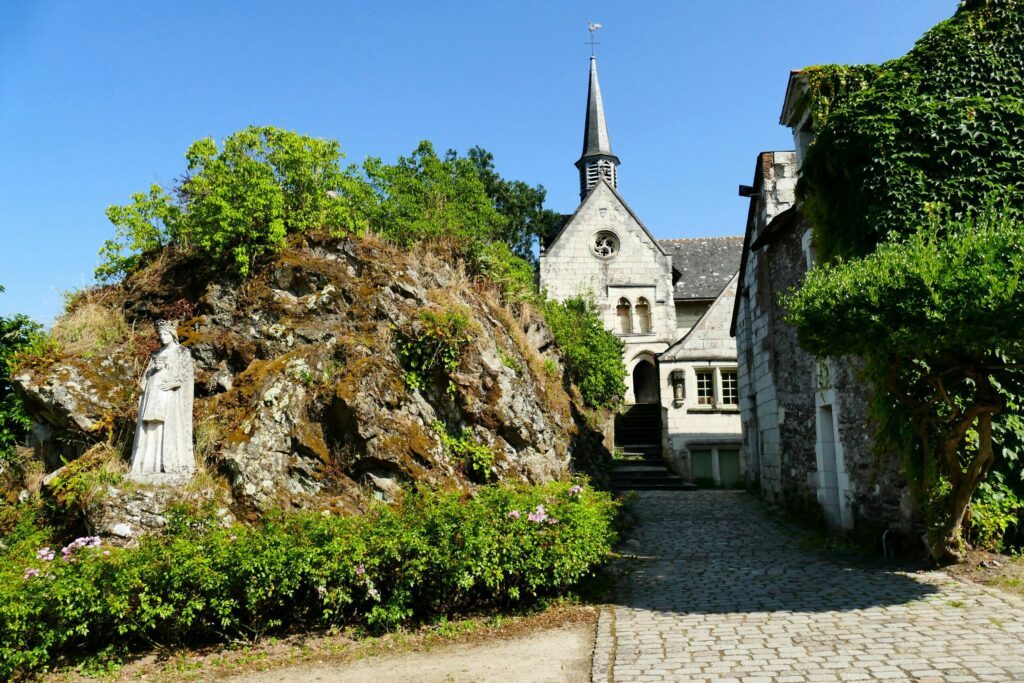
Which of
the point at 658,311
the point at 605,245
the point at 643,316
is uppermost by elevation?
the point at 605,245

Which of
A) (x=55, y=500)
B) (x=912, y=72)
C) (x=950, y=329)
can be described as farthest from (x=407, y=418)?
(x=912, y=72)

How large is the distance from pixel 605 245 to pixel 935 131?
72.7 feet

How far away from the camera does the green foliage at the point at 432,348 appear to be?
1014 cm

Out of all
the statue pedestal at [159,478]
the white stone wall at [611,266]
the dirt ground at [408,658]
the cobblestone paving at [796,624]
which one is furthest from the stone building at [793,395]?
the white stone wall at [611,266]

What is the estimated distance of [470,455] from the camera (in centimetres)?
1006

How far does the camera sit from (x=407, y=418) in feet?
31.7

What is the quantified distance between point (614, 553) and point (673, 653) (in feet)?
15.4

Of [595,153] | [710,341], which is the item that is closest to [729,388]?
[710,341]

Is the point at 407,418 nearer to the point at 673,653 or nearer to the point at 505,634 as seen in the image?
the point at 505,634

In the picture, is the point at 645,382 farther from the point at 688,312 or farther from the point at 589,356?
the point at 589,356

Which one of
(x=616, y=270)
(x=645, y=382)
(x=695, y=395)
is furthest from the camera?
(x=645, y=382)

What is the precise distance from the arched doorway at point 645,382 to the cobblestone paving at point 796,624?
20.3m

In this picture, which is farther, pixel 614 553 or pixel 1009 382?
pixel 614 553

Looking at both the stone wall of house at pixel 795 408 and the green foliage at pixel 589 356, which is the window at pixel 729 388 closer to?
the green foliage at pixel 589 356
